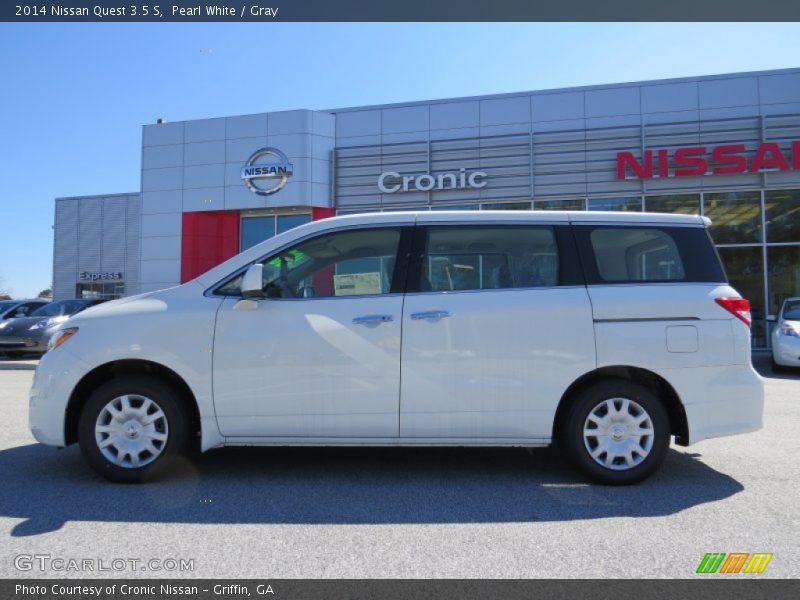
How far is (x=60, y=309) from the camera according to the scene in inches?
565

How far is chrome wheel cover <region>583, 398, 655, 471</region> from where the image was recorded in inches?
161

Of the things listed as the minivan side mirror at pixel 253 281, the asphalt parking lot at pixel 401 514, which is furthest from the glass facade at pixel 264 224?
the minivan side mirror at pixel 253 281

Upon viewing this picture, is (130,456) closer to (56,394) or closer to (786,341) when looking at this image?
(56,394)

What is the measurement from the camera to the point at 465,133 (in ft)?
55.3

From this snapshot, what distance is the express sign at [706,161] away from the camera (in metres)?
15.0

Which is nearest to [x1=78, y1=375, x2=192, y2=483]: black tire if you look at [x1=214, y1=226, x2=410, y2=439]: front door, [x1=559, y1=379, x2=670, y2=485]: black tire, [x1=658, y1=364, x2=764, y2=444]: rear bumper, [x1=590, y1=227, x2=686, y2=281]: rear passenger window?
[x1=214, y1=226, x2=410, y2=439]: front door

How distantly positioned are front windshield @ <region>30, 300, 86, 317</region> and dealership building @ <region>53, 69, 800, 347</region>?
391cm

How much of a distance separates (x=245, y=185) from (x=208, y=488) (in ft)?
49.1

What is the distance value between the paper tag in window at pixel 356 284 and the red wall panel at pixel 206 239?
48.5 feet

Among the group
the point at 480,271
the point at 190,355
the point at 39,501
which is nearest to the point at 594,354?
the point at 480,271

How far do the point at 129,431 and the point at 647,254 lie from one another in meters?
3.90

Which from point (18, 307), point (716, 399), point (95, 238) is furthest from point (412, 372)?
point (95, 238)

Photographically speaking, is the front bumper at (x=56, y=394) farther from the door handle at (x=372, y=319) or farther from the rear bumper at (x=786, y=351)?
the rear bumper at (x=786, y=351)

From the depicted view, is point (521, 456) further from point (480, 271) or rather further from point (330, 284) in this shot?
point (330, 284)
